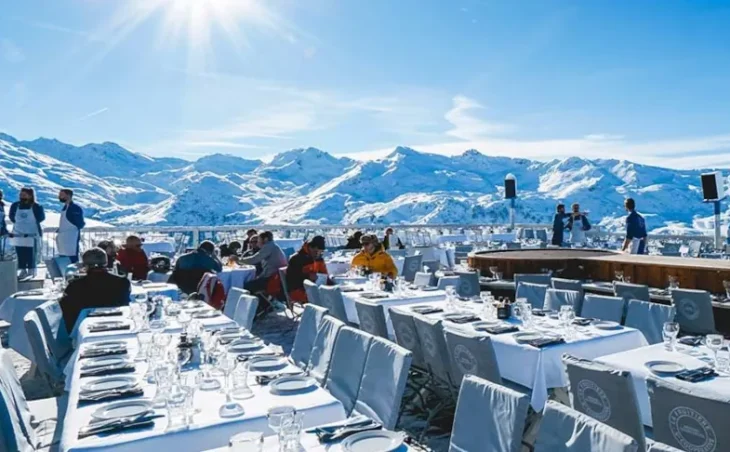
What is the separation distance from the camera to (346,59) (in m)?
12.0

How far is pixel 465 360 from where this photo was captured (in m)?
3.32

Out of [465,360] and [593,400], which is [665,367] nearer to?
[593,400]

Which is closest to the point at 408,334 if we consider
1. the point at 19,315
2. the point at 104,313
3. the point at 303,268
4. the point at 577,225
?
the point at 104,313

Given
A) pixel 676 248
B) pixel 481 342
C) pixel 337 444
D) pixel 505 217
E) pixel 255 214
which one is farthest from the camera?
pixel 255 214

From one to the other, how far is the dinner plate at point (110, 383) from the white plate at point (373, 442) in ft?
3.87

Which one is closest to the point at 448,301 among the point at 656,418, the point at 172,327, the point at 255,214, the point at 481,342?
the point at 481,342

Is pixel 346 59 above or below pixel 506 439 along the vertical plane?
above

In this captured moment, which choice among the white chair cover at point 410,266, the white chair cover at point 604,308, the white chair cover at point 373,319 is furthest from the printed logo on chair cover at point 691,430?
the white chair cover at point 410,266

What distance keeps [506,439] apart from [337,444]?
0.59m

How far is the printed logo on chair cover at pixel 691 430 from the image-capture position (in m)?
2.09

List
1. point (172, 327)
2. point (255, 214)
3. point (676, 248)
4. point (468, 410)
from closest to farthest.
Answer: point (468, 410) < point (172, 327) < point (676, 248) < point (255, 214)

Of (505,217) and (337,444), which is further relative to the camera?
(505,217)

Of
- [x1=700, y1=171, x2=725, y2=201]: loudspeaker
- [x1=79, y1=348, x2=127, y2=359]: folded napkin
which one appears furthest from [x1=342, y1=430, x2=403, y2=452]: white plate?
[x1=700, y1=171, x2=725, y2=201]: loudspeaker

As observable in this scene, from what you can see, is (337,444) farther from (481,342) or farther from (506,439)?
(481,342)
